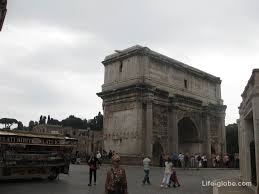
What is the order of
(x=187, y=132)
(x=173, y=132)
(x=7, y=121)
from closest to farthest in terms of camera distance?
1. (x=173, y=132)
2. (x=187, y=132)
3. (x=7, y=121)

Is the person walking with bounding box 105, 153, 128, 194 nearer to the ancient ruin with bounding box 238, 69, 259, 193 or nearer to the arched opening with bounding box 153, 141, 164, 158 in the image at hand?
the ancient ruin with bounding box 238, 69, 259, 193

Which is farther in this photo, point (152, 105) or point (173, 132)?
point (173, 132)

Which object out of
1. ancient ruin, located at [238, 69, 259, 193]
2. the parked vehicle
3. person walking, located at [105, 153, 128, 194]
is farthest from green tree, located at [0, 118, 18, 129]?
person walking, located at [105, 153, 128, 194]

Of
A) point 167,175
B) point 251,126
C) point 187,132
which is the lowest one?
point 167,175

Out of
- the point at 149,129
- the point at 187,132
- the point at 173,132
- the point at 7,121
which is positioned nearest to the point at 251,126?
the point at 149,129

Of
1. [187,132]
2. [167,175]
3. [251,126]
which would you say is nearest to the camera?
[251,126]

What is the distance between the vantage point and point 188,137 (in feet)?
153

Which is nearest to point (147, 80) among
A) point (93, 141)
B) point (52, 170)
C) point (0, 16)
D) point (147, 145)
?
point (147, 145)

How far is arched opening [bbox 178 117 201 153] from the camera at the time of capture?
45562mm

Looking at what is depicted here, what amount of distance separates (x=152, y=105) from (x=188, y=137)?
411 inches

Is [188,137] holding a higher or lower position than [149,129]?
lower

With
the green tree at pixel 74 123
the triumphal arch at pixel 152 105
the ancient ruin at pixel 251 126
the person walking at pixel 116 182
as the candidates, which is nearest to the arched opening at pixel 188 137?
the triumphal arch at pixel 152 105

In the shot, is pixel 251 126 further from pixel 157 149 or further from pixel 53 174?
pixel 157 149

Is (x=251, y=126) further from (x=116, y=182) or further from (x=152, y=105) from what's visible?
(x=152, y=105)
